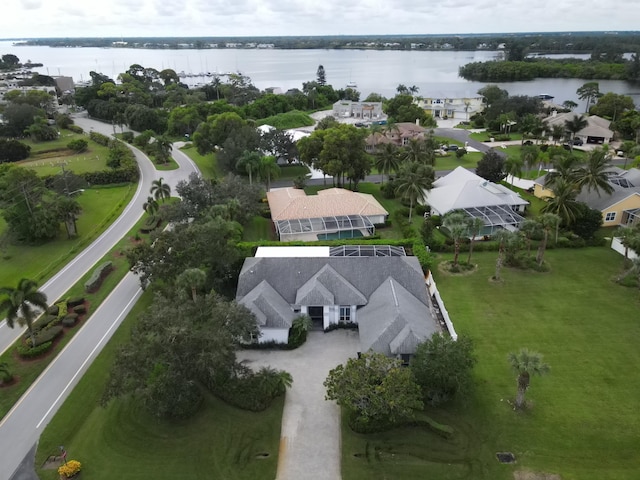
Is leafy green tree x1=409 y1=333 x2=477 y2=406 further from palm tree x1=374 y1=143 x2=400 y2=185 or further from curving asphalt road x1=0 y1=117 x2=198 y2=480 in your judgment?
palm tree x1=374 y1=143 x2=400 y2=185

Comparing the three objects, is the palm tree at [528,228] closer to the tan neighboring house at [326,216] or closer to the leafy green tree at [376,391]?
the tan neighboring house at [326,216]

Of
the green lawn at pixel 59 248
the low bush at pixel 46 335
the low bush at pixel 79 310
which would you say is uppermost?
the low bush at pixel 46 335

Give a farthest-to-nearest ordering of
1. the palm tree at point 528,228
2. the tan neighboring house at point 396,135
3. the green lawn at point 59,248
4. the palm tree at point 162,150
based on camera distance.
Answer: the tan neighboring house at point 396,135
the palm tree at point 162,150
the green lawn at point 59,248
the palm tree at point 528,228

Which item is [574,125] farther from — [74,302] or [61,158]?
[61,158]

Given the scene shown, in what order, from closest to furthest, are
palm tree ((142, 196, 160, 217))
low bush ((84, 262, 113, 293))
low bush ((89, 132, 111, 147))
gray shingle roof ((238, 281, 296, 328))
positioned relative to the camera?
gray shingle roof ((238, 281, 296, 328)), low bush ((84, 262, 113, 293)), palm tree ((142, 196, 160, 217)), low bush ((89, 132, 111, 147))

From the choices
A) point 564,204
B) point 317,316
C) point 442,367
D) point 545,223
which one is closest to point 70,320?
point 317,316

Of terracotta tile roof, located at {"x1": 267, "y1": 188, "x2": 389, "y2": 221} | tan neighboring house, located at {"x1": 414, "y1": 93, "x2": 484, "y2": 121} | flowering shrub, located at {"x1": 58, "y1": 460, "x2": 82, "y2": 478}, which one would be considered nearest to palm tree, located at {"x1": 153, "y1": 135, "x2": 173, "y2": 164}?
terracotta tile roof, located at {"x1": 267, "y1": 188, "x2": 389, "y2": 221}

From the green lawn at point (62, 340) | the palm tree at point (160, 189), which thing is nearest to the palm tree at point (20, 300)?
the green lawn at point (62, 340)

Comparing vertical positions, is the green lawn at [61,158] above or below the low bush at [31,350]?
below
